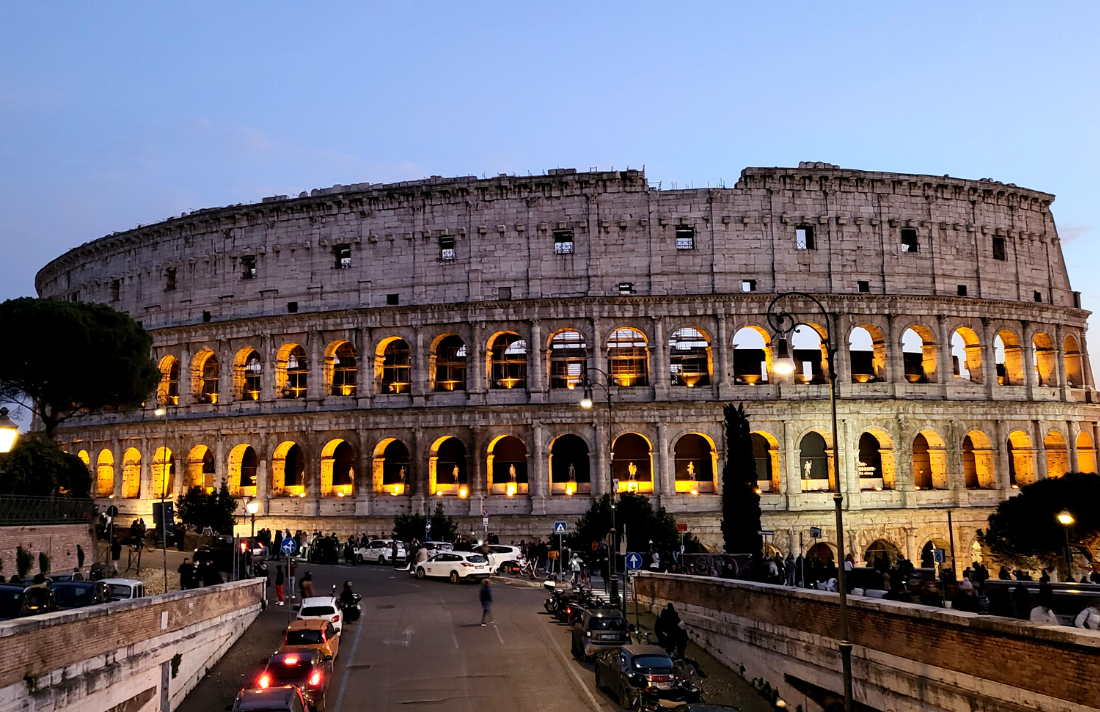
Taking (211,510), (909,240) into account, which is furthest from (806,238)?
(211,510)

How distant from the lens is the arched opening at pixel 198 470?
169 ft

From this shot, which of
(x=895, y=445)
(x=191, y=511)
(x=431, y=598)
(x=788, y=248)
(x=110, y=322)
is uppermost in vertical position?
(x=788, y=248)

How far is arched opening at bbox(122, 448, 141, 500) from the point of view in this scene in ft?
176

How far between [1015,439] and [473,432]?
2971 cm

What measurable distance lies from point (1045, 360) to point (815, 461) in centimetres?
1565

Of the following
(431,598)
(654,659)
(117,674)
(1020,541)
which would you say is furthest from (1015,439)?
(117,674)

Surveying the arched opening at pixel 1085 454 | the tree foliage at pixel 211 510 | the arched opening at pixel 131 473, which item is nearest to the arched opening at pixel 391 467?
the tree foliage at pixel 211 510

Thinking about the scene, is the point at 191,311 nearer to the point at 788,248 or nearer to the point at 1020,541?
the point at 788,248

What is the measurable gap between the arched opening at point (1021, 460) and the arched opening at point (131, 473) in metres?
49.7

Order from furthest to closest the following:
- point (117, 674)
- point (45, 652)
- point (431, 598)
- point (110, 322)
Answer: point (110, 322) → point (431, 598) → point (117, 674) → point (45, 652)

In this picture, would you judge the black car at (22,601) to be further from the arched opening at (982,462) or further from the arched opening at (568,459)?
the arched opening at (982,462)

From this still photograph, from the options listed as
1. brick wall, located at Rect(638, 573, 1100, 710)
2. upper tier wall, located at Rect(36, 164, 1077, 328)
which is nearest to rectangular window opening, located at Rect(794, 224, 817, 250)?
upper tier wall, located at Rect(36, 164, 1077, 328)

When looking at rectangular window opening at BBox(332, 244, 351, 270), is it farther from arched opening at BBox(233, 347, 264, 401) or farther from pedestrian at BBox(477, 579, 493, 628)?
pedestrian at BBox(477, 579, 493, 628)

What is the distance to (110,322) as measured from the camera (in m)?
45.0
